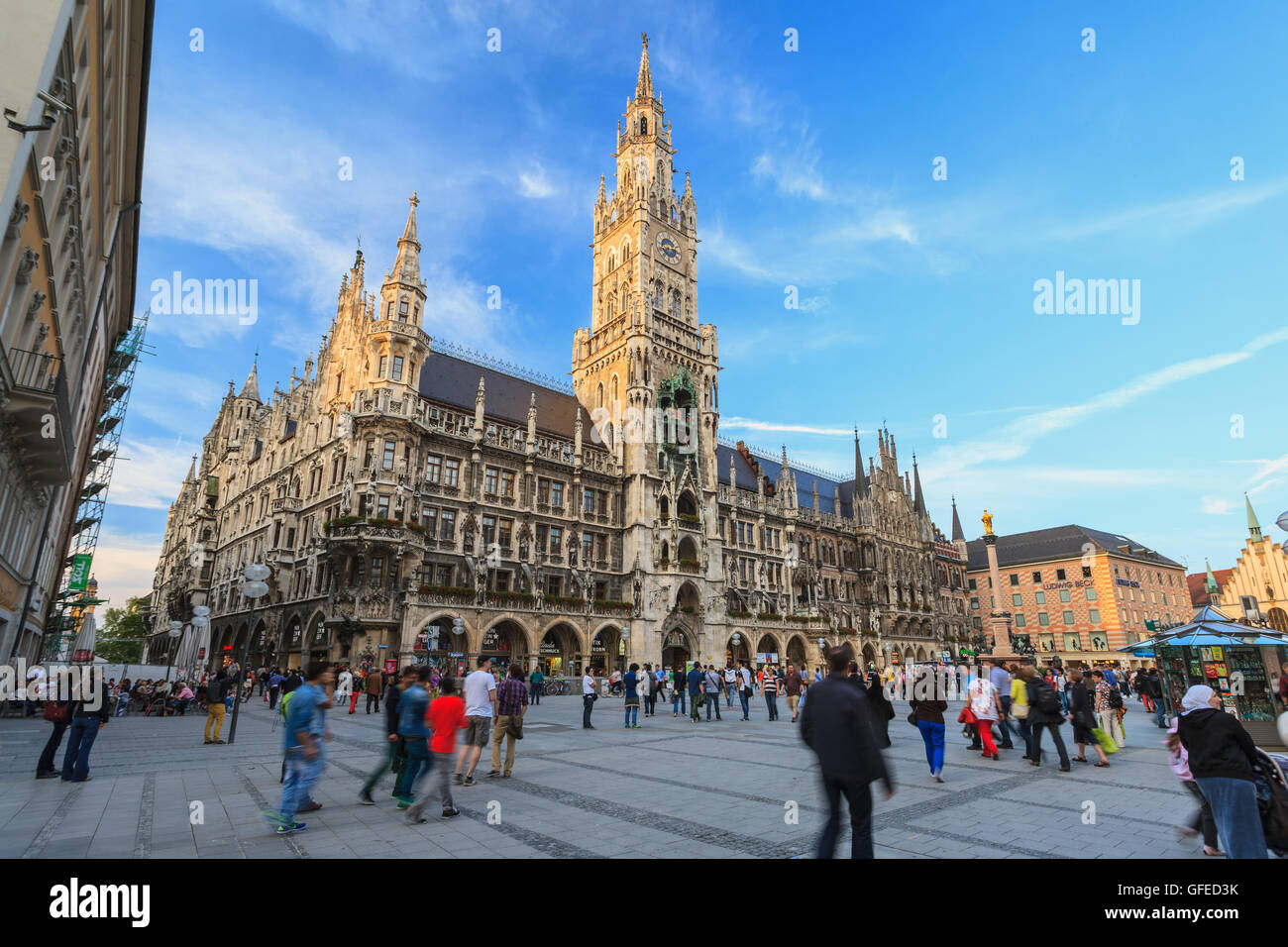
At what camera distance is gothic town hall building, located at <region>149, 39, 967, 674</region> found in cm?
3428

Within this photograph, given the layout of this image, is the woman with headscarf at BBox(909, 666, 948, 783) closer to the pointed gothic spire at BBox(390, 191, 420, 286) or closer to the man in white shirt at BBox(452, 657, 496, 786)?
the man in white shirt at BBox(452, 657, 496, 786)

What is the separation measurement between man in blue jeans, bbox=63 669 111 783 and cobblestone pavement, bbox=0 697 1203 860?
0.31 metres

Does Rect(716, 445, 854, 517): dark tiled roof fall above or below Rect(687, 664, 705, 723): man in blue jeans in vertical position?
above

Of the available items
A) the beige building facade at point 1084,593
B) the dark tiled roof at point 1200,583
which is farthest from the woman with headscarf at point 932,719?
the dark tiled roof at point 1200,583

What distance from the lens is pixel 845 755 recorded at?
5.27 metres

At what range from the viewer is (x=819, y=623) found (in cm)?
5456

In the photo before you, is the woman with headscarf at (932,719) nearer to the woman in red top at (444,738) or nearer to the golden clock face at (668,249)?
the woman in red top at (444,738)

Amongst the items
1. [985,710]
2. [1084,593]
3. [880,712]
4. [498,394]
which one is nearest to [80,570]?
[498,394]

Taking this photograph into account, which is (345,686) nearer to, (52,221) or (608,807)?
(52,221)

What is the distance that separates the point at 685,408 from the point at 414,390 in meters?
21.1

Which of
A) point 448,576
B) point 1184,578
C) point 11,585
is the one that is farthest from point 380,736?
point 1184,578

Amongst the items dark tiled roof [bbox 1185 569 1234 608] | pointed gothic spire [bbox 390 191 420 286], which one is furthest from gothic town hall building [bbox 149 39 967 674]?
dark tiled roof [bbox 1185 569 1234 608]

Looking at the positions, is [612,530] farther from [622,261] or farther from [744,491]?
[622,261]

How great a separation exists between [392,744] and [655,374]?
40.9 metres
